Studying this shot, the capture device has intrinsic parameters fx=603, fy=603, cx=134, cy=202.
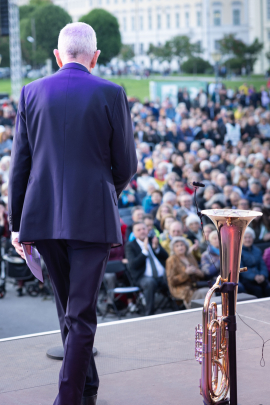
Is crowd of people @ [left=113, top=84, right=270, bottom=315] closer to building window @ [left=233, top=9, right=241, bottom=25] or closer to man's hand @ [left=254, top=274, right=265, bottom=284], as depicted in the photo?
man's hand @ [left=254, top=274, right=265, bottom=284]

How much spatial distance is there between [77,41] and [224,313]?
1.45 meters

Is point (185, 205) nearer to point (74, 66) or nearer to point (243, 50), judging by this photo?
point (74, 66)

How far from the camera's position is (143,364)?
12.0 ft

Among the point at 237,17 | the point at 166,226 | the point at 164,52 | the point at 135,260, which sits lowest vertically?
the point at 135,260

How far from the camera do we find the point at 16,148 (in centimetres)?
274

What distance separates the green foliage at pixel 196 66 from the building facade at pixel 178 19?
16705 millimetres

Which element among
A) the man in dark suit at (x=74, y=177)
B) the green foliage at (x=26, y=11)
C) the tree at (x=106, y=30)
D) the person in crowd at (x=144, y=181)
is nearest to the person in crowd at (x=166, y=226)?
the person in crowd at (x=144, y=181)

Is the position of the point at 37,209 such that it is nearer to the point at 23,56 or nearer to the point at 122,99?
the point at 122,99

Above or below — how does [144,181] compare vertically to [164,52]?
below

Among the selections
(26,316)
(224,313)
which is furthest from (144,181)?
(224,313)

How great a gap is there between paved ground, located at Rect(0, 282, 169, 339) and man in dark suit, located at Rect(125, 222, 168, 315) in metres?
0.44

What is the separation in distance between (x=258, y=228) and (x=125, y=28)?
72389 millimetres

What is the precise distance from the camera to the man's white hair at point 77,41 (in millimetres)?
2693

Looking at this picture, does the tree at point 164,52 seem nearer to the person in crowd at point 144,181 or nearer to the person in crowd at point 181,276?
the person in crowd at point 144,181
